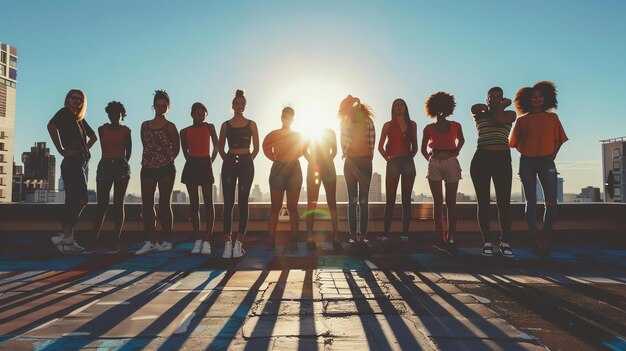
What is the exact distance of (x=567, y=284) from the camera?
272 cm

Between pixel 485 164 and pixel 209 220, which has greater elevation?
pixel 485 164

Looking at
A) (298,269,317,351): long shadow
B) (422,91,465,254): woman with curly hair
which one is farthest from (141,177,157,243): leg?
(422,91,465,254): woman with curly hair

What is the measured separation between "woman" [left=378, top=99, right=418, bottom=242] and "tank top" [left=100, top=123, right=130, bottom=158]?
3.03 m

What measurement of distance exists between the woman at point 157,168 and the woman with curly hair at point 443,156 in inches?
118

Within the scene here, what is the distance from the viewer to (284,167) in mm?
4344

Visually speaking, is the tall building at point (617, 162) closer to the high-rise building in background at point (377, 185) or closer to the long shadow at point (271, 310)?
the high-rise building in background at point (377, 185)

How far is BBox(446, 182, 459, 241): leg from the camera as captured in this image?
13.8ft

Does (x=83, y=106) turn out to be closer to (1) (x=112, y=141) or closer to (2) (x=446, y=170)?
(1) (x=112, y=141)

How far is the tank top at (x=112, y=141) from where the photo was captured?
14.2 ft

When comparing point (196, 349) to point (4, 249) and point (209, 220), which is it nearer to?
point (209, 220)

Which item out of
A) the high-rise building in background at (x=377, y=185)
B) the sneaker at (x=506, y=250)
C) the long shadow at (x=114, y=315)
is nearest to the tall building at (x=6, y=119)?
the high-rise building in background at (x=377, y=185)

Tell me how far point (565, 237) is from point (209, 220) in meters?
5.22

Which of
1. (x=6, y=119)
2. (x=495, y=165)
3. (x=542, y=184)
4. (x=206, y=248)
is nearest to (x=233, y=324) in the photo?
(x=206, y=248)

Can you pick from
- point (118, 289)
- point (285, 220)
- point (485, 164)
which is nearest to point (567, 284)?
A: point (485, 164)
